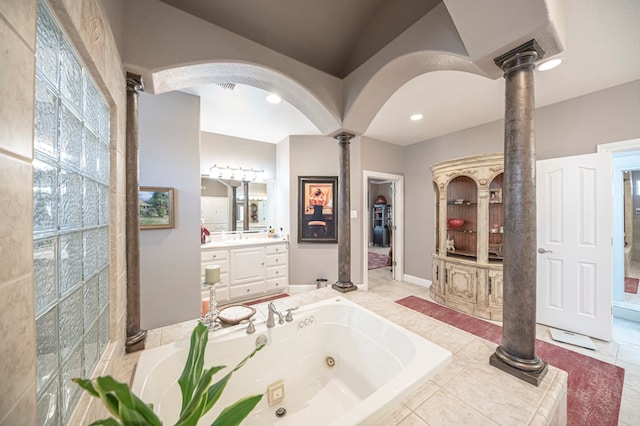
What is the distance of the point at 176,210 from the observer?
2479 millimetres

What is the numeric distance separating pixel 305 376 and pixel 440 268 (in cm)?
250

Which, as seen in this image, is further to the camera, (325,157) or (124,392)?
(325,157)

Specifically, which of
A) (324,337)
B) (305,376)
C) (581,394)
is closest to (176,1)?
(324,337)

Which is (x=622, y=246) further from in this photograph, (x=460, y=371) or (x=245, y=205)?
(x=245, y=205)

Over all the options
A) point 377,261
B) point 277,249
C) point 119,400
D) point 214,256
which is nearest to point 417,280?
point 377,261

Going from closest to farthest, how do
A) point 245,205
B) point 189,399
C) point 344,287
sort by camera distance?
point 189,399 < point 344,287 < point 245,205

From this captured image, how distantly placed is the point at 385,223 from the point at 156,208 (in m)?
7.28

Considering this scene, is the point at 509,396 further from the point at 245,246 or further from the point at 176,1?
the point at 245,246

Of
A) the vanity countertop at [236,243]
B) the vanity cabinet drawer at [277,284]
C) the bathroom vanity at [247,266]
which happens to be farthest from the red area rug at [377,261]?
the vanity countertop at [236,243]

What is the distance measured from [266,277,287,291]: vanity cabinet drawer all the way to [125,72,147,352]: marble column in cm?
227

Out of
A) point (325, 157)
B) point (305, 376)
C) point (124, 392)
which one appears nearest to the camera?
point (124, 392)

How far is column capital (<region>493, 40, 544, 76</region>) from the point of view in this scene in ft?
3.63

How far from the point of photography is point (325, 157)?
384 cm

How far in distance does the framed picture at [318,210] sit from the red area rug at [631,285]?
12.0 ft
